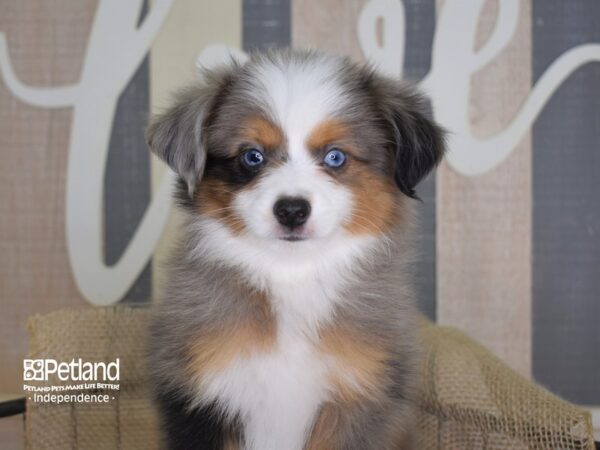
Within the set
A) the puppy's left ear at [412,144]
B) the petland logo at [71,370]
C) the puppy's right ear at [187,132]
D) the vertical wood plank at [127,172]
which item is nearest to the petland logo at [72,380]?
the petland logo at [71,370]

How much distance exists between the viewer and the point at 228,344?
2.10 meters

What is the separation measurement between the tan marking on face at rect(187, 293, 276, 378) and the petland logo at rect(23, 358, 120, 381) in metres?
0.89

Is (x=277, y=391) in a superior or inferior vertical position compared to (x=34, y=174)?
inferior

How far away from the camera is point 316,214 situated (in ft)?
6.63

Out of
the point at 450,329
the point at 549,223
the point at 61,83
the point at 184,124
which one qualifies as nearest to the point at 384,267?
the point at 184,124

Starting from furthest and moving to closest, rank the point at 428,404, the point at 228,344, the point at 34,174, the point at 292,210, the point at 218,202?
1. the point at 34,174
2. the point at 428,404
3. the point at 218,202
4. the point at 228,344
5. the point at 292,210

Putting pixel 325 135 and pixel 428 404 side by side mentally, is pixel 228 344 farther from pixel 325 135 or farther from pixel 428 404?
pixel 428 404

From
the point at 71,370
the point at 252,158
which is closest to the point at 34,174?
the point at 71,370

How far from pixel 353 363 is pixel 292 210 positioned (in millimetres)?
444

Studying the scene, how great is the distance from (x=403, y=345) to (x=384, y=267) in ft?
0.74

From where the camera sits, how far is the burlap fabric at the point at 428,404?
2.41m

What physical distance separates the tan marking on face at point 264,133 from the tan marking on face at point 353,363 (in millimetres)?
511

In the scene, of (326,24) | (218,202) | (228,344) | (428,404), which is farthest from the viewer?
(326,24)

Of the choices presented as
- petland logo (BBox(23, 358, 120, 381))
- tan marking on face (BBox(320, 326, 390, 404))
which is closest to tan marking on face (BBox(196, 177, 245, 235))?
tan marking on face (BBox(320, 326, 390, 404))
